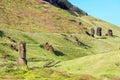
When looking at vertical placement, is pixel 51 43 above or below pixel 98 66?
below

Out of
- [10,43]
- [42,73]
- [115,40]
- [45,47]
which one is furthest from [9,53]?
[115,40]

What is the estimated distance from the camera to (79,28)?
105875mm

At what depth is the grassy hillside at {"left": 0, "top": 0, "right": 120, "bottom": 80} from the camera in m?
38.7

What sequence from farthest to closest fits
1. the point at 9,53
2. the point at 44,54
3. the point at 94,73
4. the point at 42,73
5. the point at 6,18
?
the point at 6,18 < the point at 44,54 < the point at 9,53 < the point at 94,73 < the point at 42,73

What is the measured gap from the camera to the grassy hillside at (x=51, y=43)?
127ft

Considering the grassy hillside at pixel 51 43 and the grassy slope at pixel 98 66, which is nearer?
the grassy hillside at pixel 51 43

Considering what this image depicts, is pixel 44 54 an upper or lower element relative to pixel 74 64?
lower

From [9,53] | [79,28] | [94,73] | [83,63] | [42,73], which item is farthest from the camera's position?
[79,28]

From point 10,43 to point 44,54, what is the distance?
6.03m

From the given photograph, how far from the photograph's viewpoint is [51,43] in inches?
3118

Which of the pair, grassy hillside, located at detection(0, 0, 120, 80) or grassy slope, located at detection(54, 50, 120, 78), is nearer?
grassy hillside, located at detection(0, 0, 120, 80)

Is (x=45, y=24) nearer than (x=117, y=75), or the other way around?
(x=117, y=75)

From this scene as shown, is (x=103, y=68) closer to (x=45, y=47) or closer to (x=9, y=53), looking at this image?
(x=9, y=53)

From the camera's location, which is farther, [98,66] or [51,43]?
[51,43]
